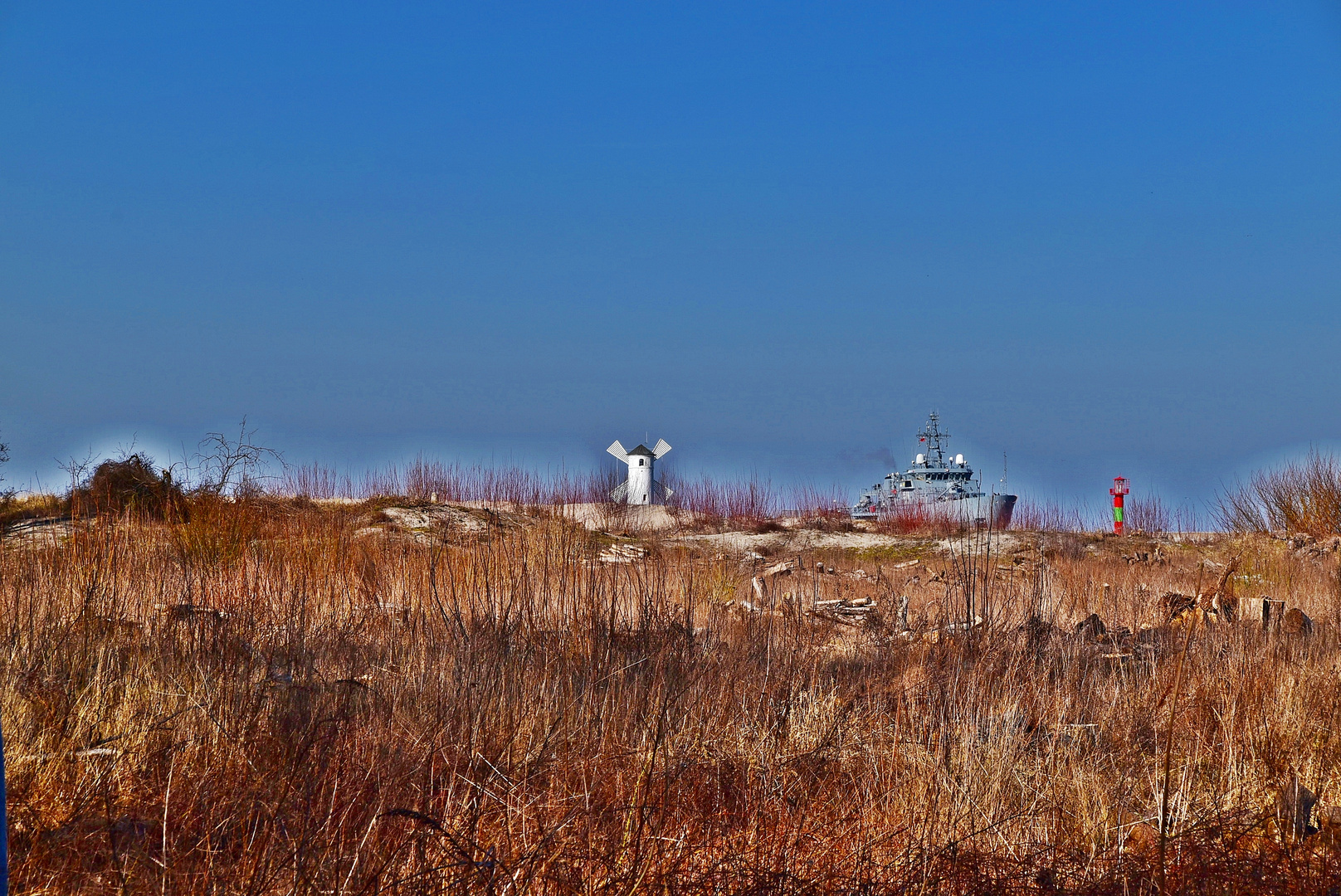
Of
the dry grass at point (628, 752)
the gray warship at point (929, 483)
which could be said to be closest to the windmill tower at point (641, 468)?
the gray warship at point (929, 483)

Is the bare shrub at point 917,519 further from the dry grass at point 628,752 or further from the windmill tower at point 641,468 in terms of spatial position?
the dry grass at point 628,752

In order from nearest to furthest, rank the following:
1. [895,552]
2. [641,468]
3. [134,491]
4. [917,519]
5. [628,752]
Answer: [628,752] < [134,491] < [895,552] < [917,519] < [641,468]

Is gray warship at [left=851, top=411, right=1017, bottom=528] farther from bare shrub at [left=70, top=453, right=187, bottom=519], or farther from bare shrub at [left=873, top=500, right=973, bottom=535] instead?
bare shrub at [left=70, top=453, right=187, bottom=519]

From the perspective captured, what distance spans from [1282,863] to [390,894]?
8.11 ft

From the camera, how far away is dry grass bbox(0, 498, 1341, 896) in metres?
2.47

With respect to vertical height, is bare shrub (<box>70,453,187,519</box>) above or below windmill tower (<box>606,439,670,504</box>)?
below

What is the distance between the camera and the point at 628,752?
11.1 ft

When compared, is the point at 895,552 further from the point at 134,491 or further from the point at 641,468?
the point at 641,468

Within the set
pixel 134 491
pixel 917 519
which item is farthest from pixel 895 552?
pixel 134 491

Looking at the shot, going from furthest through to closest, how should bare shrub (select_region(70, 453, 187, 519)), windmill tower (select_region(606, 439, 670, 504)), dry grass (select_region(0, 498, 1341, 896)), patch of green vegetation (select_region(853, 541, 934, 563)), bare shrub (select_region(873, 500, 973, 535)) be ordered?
windmill tower (select_region(606, 439, 670, 504)) < bare shrub (select_region(873, 500, 973, 535)) < patch of green vegetation (select_region(853, 541, 934, 563)) < bare shrub (select_region(70, 453, 187, 519)) < dry grass (select_region(0, 498, 1341, 896))

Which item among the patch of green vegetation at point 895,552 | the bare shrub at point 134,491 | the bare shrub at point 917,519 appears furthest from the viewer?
the bare shrub at point 917,519

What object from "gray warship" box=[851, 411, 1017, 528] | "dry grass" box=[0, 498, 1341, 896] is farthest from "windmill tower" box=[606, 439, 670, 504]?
"dry grass" box=[0, 498, 1341, 896]

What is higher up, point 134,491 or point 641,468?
point 641,468

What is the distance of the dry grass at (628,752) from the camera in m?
2.47
